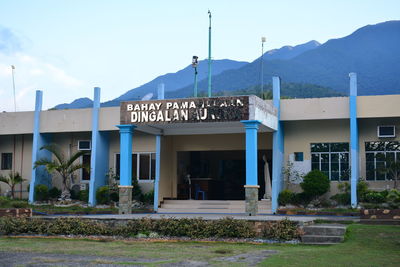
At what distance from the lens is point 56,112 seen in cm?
2761

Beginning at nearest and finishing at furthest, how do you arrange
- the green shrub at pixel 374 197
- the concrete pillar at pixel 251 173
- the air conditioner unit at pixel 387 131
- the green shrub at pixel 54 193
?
1. the concrete pillar at pixel 251 173
2. the green shrub at pixel 374 197
3. the air conditioner unit at pixel 387 131
4. the green shrub at pixel 54 193

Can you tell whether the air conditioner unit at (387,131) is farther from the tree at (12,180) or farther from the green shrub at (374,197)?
the tree at (12,180)

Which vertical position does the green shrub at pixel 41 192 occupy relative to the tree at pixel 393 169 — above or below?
below

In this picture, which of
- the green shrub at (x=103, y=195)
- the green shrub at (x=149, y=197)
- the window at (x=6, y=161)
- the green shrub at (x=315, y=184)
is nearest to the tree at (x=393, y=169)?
the green shrub at (x=315, y=184)

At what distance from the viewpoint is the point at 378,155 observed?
76.1 feet

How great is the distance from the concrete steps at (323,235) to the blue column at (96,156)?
13856 mm

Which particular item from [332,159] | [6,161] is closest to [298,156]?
[332,159]

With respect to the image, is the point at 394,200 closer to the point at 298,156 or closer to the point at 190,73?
the point at 298,156

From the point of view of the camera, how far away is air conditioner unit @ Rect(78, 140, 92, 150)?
2786 centimetres

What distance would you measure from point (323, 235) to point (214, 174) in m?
15.9

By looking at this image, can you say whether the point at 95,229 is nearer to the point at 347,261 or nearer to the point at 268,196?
the point at 347,261

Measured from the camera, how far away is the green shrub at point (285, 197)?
75.4ft

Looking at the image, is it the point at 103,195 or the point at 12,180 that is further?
the point at 12,180

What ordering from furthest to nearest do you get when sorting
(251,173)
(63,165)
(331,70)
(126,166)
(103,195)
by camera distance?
(331,70) → (63,165) → (103,195) → (126,166) → (251,173)
